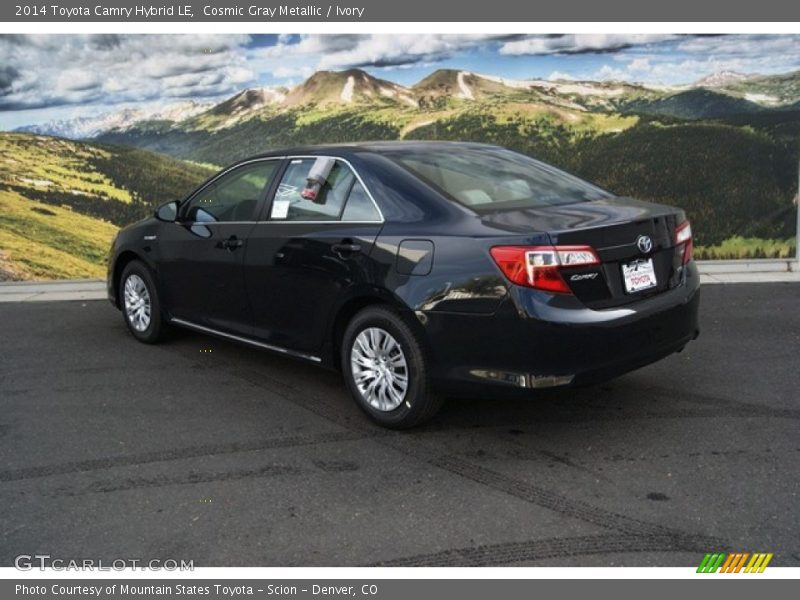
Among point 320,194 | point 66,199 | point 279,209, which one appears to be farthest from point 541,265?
point 66,199

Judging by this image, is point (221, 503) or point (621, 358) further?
point (621, 358)

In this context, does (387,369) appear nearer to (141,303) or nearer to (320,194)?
(320,194)

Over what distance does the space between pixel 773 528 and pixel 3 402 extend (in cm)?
448

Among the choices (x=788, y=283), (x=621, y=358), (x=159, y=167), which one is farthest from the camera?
(x=159, y=167)

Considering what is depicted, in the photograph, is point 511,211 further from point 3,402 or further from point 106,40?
point 106,40

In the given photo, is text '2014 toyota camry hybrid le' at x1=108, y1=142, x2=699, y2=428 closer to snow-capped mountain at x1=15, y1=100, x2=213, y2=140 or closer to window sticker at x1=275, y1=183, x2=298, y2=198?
window sticker at x1=275, y1=183, x2=298, y2=198

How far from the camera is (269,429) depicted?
179 inches

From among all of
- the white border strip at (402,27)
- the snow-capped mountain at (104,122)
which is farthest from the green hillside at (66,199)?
the white border strip at (402,27)

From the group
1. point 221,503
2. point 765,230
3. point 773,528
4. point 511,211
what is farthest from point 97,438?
point 765,230

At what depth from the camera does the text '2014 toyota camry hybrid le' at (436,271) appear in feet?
12.5

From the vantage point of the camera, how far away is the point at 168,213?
236 inches

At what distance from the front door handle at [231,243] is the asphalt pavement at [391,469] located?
909mm

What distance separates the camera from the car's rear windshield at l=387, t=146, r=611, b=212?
443 centimetres

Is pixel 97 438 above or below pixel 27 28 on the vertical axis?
below
